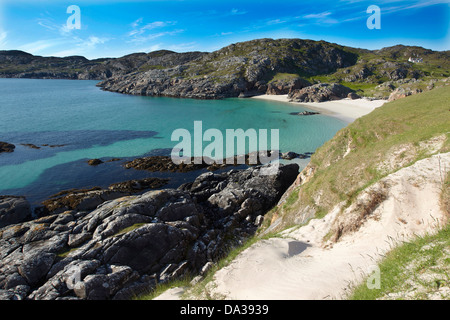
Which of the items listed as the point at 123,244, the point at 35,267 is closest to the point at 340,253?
the point at 123,244

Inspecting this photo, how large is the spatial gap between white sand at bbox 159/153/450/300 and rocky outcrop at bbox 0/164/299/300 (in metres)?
6.99

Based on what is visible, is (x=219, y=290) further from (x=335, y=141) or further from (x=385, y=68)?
(x=385, y=68)

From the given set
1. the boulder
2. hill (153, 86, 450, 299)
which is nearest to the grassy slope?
hill (153, 86, 450, 299)

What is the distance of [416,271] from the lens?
23.8ft

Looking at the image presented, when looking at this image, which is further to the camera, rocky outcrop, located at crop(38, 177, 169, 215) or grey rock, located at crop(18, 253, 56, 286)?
rocky outcrop, located at crop(38, 177, 169, 215)

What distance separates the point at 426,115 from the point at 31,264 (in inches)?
1396

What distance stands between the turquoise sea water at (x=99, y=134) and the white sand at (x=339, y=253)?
2623 cm

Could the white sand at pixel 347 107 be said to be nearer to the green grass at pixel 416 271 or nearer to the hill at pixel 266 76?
the hill at pixel 266 76

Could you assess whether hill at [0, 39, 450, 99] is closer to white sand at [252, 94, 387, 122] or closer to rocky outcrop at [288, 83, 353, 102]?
rocky outcrop at [288, 83, 353, 102]

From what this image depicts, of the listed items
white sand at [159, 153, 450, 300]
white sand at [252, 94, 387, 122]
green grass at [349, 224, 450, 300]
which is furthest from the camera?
white sand at [252, 94, 387, 122]

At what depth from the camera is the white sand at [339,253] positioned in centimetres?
908

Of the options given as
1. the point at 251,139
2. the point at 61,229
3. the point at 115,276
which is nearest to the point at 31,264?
the point at 61,229

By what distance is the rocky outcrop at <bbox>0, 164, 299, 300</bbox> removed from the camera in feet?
50.2

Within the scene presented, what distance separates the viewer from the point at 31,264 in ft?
54.1
